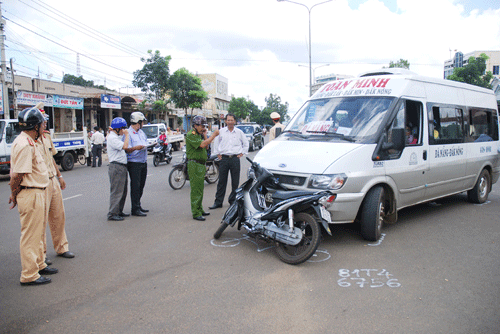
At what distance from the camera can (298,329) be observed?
296cm

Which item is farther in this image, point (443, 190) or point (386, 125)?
point (443, 190)

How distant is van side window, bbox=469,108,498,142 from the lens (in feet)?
24.1

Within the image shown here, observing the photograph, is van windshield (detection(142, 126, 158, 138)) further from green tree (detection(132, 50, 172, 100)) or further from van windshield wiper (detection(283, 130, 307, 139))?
van windshield wiper (detection(283, 130, 307, 139))

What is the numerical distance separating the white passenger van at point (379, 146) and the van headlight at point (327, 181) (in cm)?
1

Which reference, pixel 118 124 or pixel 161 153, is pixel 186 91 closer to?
pixel 161 153

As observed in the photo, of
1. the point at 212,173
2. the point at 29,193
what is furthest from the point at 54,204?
the point at 212,173

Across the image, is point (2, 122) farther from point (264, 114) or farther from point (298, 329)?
point (264, 114)

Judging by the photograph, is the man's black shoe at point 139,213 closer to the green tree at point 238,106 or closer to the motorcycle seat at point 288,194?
the motorcycle seat at point 288,194

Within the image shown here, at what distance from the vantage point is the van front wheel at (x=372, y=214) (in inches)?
193

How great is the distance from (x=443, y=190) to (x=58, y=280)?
20.2 feet

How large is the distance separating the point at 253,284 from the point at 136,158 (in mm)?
3962

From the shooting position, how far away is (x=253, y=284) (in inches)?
150

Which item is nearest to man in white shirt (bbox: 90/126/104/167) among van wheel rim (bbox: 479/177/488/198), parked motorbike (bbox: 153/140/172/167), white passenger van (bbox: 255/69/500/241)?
parked motorbike (bbox: 153/140/172/167)

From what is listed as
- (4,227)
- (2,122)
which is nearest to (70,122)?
(2,122)
